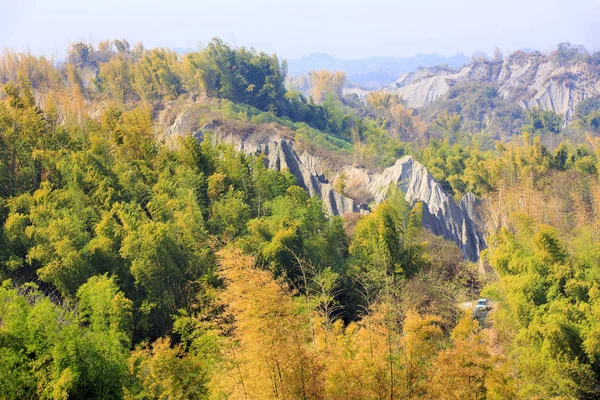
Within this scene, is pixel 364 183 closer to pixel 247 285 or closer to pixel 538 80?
pixel 247 285

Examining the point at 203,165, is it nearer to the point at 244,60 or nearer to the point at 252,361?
the point at 252,361

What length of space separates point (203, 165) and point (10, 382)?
13448 millimetres

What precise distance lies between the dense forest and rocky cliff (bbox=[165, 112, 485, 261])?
1.80 metres

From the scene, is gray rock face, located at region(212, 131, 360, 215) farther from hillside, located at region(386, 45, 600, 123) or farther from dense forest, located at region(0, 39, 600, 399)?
hillside, located at region(386, 45, 600, 123)

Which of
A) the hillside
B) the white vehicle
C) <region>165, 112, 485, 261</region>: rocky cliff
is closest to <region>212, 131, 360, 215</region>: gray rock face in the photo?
→ <region>165, 112, 485, 261</region>: rocky cliff

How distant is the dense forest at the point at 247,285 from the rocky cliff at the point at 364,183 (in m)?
1.80

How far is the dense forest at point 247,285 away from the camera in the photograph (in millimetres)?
7297

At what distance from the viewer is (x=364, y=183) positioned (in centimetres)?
3066

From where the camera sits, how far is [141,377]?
970 cm

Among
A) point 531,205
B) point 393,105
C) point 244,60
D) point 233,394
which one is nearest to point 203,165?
point 233,394

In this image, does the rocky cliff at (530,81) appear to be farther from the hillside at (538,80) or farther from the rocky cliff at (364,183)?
the rocky cliff at (364,183)

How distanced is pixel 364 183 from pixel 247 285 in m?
24.3

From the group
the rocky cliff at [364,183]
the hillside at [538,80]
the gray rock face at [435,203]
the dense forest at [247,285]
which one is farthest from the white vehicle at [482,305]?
the hillside at [538,80]

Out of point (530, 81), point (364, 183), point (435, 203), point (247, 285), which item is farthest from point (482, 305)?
point (530, 81)
